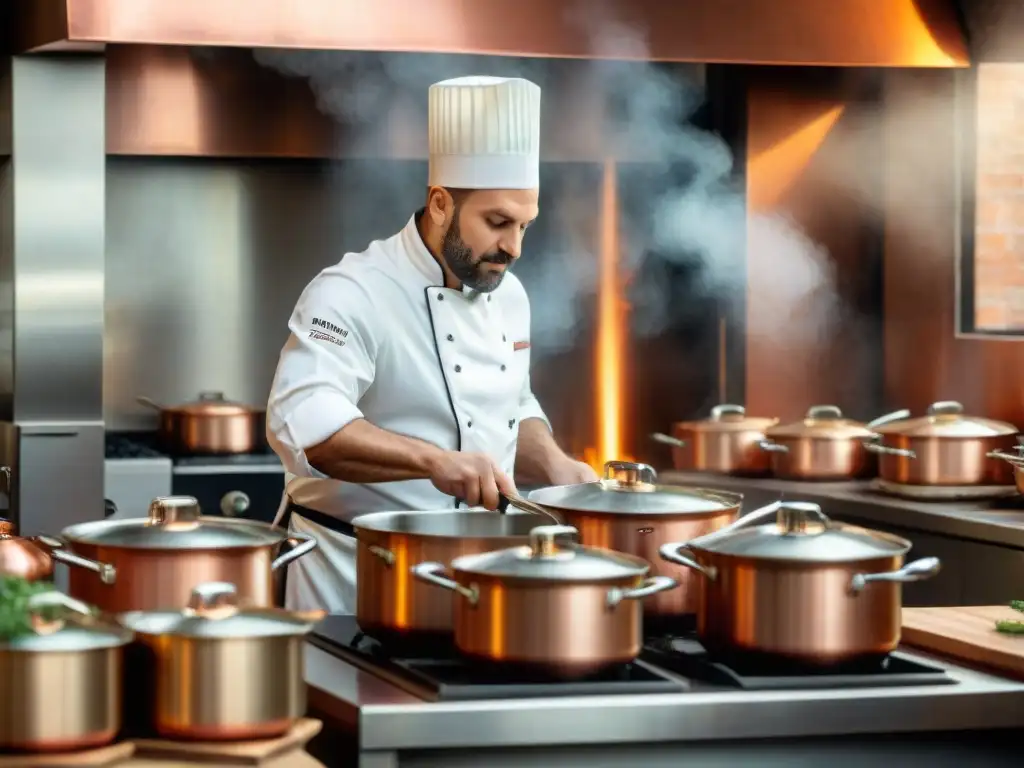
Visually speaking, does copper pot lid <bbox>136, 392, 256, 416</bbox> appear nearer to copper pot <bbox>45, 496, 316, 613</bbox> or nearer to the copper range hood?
the copper range hood

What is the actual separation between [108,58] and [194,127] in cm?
32

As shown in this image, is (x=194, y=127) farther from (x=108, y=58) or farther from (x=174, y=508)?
(x=174, y=508)

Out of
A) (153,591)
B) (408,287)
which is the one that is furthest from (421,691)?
(408,287)

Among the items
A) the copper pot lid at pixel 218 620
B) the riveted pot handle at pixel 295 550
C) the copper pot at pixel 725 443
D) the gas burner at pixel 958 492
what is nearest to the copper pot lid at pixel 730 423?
the copper pot at pixel 725 443

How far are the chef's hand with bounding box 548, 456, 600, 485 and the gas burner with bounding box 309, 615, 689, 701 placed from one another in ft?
2.97

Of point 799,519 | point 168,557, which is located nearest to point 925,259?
point 799,519

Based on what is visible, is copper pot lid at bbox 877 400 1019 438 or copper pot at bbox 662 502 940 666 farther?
copper pot lid at bbox 877 400 1019 438

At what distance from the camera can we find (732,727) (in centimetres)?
208

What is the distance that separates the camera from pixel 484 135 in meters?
3.10

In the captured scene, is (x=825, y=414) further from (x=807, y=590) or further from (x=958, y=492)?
(x=807, y=590)

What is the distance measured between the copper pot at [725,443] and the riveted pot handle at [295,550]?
2267mm

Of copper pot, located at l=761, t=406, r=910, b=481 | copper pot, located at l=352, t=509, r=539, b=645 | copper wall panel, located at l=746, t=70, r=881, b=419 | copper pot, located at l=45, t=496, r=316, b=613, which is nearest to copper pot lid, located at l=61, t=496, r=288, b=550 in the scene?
copper pot, located at l=45, t=496, r=316, b=613

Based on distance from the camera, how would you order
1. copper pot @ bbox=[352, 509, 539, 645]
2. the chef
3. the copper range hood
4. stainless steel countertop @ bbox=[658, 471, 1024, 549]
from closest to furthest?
copper pot @ bbox=[352, 509, 539, 645] → the chef → stainless steel countertop @ bbox=[658, 471, 1024, 549] → the copper range hood

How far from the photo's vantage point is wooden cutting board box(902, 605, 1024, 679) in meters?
2.32
